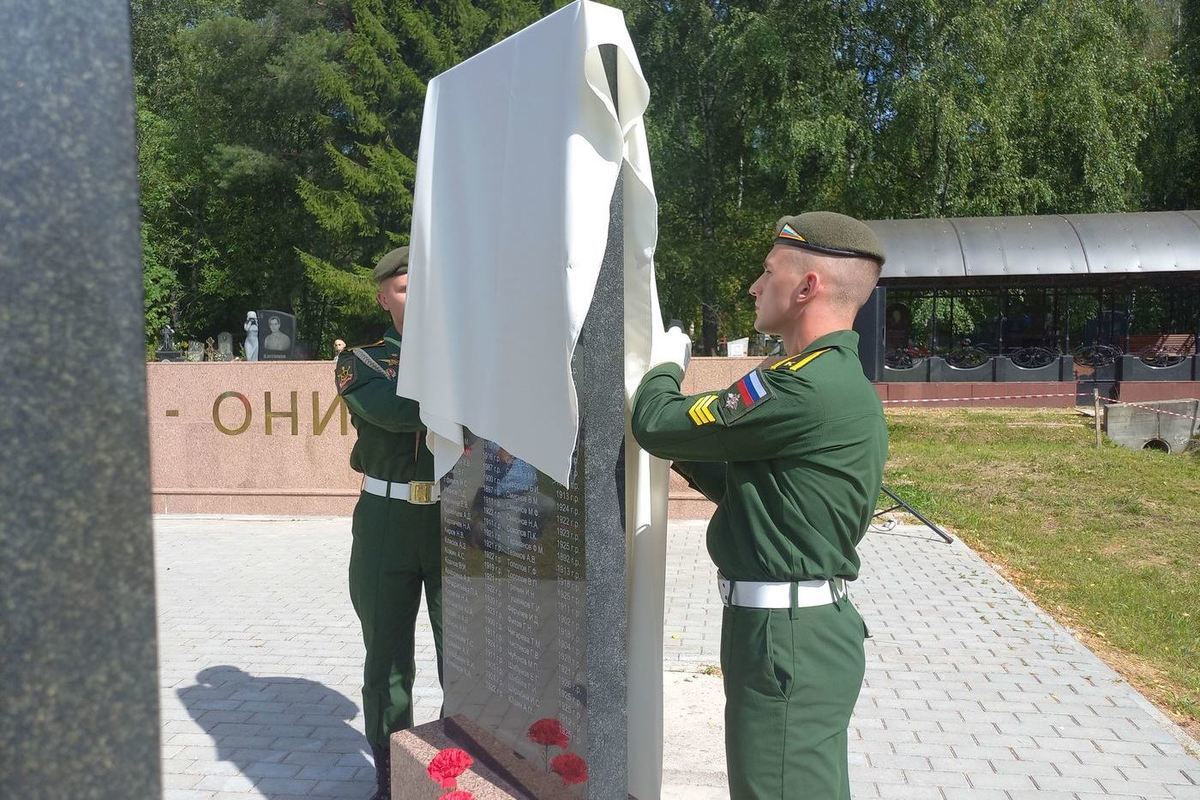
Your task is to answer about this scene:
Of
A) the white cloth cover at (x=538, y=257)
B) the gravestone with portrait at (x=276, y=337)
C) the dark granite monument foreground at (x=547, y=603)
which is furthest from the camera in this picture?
the gravestone with portrait at (x=276, y=337)

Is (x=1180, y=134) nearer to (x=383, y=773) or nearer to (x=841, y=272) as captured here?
→ (x=841, y=272)

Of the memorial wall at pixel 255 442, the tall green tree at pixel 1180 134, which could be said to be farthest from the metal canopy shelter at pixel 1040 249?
the memorial wall at pixel 255 442

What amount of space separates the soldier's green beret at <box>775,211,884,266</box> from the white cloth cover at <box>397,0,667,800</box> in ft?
1.20

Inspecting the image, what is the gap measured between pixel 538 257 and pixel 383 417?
1224 mm

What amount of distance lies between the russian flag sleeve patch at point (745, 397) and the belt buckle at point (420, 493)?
1.54 metres

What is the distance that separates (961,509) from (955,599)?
3.71 metres

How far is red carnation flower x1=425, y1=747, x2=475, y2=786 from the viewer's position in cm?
276

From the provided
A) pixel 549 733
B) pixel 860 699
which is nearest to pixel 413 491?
pixel 549 733

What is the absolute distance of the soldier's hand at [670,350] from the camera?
8.15ft

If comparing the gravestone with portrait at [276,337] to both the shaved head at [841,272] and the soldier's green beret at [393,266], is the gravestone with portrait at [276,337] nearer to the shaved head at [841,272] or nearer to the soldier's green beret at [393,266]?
the soldier's green beret at [393,266]

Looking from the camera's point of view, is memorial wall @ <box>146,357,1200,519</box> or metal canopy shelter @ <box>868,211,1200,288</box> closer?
memorial wall @ <box>146,357,1200,519</box>

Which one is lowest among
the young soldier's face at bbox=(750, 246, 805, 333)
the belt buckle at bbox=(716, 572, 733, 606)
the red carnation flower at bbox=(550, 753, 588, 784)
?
the red carnation flower at bbox=(550, 753, 588, 784)

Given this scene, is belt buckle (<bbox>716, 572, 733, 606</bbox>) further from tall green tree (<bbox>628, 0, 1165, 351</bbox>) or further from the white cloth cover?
tall green tree (<bbox>628, 0, 1165, 351</bbox>)

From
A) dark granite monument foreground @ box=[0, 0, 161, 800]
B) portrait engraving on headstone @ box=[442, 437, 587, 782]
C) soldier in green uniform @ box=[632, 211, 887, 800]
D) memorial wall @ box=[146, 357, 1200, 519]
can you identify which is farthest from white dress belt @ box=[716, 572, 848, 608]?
memorial wall @ box=[146, 357, 1200, 519]
